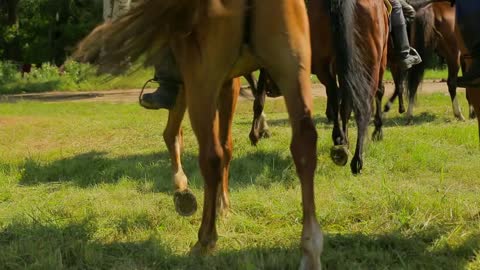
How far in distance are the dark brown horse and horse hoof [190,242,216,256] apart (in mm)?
7352

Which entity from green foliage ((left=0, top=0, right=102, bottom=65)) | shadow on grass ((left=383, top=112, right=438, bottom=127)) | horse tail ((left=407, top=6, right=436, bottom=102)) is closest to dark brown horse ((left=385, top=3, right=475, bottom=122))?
horse tail ((left=407, top=6, right=436, bottom=102))

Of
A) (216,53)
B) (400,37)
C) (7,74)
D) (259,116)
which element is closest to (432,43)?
(400,37)

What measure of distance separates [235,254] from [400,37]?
4.76 meters

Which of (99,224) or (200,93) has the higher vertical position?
(200,93)

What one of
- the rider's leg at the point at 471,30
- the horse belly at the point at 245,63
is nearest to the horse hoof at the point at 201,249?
the horse belly at the point at 245,63

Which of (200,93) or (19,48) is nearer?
(200,93)

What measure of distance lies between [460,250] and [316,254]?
36.8 inches

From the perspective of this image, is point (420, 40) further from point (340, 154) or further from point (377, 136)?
point (340, 154)

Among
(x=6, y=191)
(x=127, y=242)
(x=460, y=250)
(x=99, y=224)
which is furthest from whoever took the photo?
(x=6, y=191)

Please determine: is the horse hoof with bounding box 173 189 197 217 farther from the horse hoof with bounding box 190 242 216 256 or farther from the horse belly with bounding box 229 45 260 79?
the horse belly with bounding box 229 45 260 79

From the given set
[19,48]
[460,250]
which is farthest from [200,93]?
[19,48]

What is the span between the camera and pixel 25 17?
37750mm

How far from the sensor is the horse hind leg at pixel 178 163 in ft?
12.3

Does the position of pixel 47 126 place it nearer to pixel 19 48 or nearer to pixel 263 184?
pixel 263 184
